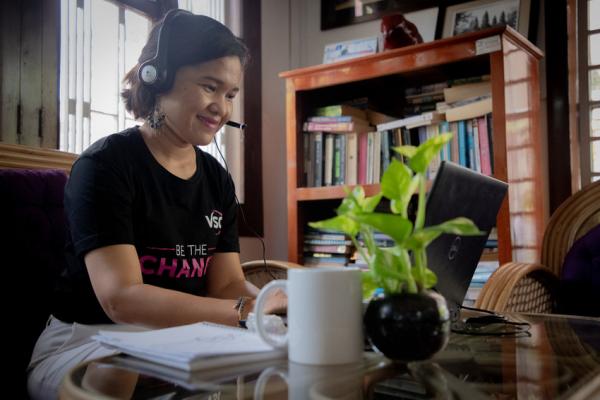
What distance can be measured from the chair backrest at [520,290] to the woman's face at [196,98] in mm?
797

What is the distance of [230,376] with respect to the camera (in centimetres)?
65

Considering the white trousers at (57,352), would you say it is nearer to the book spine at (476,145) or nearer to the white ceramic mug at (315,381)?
the white ceramic mug at (315,381)

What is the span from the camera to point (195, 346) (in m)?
0.70

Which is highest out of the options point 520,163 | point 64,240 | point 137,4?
point 137,4

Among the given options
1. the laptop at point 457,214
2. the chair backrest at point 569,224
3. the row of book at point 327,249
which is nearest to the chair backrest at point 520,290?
the chair backrest at point 569,224

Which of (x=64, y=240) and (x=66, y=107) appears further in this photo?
(x=66, y=107)

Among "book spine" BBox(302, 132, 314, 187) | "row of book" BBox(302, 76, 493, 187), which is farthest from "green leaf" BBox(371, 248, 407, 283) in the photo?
"book spine" BBox(302, 132, 314, 187)

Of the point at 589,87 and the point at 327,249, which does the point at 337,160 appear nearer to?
the point at 327,249

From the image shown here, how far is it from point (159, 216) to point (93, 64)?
3.34 feet

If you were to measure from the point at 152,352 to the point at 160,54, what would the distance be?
831 millimetres

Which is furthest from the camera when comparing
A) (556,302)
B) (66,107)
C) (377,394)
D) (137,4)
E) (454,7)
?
(454,7)

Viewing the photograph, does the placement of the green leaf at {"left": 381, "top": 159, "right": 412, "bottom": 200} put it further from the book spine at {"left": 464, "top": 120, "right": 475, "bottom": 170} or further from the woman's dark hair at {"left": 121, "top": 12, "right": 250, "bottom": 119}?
the book spine at {"left": 464, "top": 120, "right": 475, "bottom": 170}

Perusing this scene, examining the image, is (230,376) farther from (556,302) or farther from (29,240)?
(556,302)

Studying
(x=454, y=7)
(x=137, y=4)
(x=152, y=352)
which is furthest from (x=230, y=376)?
(x=454, y=7)
